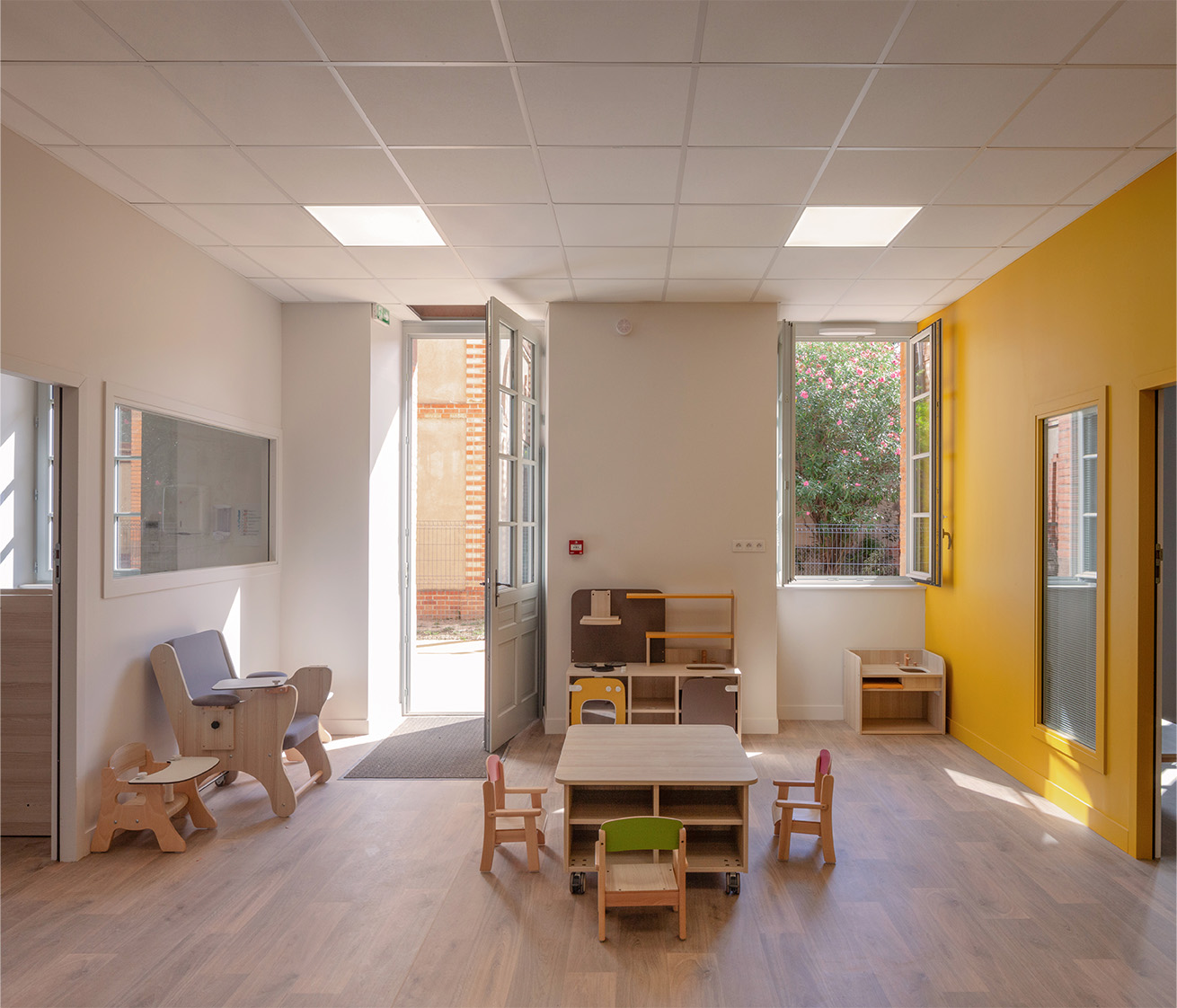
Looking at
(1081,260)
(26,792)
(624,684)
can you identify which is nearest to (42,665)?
(26,792)

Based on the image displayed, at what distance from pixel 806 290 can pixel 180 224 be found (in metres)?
3.72

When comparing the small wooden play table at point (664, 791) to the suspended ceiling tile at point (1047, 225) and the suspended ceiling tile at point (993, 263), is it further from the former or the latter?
the suspended ceiling tile at point (993, 263)

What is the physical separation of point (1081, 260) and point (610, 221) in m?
2.34

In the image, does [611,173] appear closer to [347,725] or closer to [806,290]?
[806,290]

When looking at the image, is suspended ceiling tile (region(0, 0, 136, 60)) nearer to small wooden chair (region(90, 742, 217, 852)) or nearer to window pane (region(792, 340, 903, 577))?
small wooden chair (region(90, 742, 217, 852))

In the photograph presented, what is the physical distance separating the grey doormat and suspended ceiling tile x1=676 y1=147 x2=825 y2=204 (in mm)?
3390

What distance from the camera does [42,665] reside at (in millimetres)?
3459

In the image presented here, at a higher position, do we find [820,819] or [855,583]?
[855,583]

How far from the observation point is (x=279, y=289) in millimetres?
5102

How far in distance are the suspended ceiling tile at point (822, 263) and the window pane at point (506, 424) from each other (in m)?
1.89

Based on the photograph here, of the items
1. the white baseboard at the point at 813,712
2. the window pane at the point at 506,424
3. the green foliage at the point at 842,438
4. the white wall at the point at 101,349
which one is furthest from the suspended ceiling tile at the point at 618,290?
the white baseboard at the point at 813,712

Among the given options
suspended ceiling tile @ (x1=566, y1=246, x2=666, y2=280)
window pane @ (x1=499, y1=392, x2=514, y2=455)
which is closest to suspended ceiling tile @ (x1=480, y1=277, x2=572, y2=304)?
suspended ceiling tile @ (x1=566, y1=246, x2=666, y2=280)

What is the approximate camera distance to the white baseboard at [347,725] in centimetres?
535

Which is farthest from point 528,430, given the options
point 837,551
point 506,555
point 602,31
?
point 602,31
